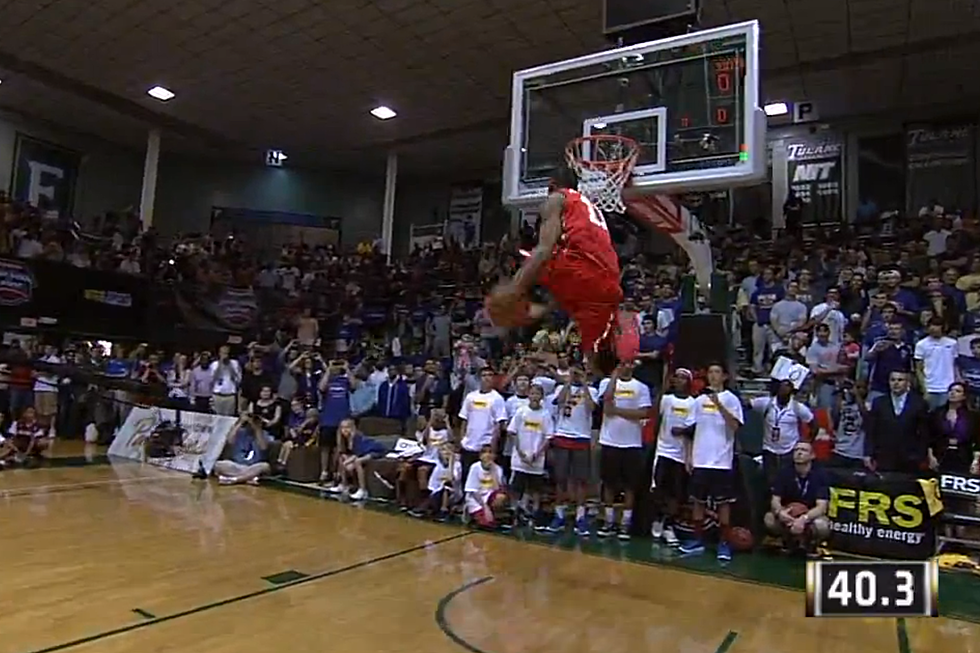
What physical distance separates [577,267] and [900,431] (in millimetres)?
4684

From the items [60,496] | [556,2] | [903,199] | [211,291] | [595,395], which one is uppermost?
[556,2]

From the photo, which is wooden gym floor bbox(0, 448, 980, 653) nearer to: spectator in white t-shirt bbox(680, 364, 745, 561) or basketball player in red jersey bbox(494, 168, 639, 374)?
spectator in white t-shirt bbox(680, 364, 745, 561)

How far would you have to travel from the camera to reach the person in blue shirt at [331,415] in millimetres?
10147

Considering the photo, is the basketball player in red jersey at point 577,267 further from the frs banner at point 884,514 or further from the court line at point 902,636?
the frs banner at point 884,514

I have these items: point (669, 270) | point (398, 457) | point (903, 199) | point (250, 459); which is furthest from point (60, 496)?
point (903, 199)

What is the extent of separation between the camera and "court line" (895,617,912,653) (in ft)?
15.3

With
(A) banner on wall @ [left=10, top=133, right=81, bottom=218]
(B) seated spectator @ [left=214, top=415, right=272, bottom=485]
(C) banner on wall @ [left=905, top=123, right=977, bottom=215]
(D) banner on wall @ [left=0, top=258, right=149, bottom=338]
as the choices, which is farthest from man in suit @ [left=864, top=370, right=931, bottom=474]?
(A) banner on wall @ [left=10, top=133, right=81, bottom=218]

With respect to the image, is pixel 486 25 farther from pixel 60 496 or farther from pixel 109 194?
pixel 109 194

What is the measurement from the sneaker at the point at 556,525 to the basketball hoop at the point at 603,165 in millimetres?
3429

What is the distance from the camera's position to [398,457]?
9258 mm

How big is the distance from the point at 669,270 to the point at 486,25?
512cm

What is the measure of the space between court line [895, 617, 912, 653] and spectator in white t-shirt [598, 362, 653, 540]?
2796 millimetres

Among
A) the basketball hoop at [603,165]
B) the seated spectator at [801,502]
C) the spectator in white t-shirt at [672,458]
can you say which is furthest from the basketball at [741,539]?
the basketball hoop at [603,165]

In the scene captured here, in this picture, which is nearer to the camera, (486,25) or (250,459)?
(250,459)
